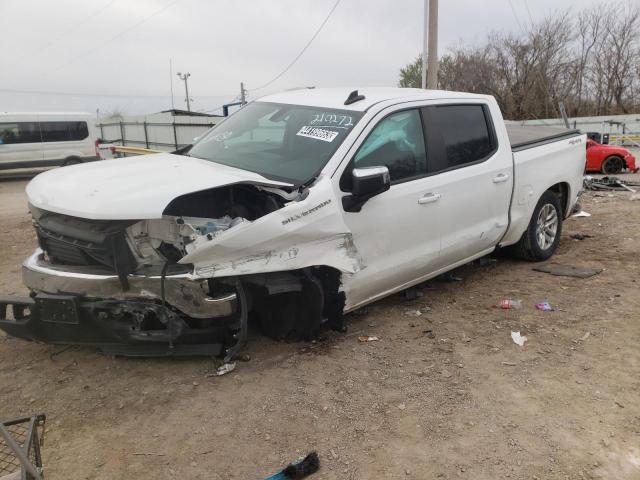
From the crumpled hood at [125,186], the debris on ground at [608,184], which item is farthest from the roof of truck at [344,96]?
the debris on ground at [608,184]

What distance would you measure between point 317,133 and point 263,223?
1.11 meters

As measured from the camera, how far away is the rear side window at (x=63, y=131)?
717 inches

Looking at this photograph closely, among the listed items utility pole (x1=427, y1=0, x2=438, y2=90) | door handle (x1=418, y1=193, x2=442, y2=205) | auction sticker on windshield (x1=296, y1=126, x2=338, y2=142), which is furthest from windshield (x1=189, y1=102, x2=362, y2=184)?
utility pole (x1=427, y1=0, x2=438, y2=90)

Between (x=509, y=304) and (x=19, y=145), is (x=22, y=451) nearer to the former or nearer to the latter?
(x=509, y=304)

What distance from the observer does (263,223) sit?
3066 millimetres

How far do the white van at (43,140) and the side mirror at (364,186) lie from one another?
1749cm

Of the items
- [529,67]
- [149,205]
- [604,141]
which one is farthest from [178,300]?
[529,67]

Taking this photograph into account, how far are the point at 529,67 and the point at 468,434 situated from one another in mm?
43688

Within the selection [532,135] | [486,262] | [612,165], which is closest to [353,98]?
[486,262]

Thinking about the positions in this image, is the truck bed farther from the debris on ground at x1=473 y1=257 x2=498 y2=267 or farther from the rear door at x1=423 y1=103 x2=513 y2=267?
the debris on ground at x1=473 y1=257 x2=498 y2=267

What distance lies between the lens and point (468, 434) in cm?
288

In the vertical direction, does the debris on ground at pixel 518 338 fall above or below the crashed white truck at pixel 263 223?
below

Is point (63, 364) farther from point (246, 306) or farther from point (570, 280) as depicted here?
point (570, 280)

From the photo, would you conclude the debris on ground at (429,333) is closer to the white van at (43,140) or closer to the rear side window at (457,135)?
the rear side window at (457,135)
